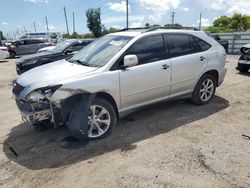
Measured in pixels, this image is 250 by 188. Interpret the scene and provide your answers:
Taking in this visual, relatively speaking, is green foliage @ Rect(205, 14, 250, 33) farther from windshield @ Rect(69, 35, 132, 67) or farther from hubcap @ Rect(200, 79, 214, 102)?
windshield @ Rect(69, 35, 132, 67)

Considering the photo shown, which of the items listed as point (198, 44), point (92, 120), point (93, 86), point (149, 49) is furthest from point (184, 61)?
point (92, 120)

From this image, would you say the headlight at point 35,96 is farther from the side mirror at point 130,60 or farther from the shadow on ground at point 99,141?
the side mirror at point 130,60

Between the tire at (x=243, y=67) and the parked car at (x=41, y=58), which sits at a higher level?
the parked car at (x=41, y=58)

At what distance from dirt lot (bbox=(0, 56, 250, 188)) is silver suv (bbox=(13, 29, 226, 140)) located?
0.38 m

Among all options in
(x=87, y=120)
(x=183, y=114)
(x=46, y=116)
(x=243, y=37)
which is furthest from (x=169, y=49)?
(x=243, y=37)

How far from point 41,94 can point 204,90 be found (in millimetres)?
3671

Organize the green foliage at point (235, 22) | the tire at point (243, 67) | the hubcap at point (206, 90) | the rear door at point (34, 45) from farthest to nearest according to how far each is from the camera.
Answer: the green foliage at point (235, 22) → the rear door at point (34, 45) → the tire at point (243, 67) → the hubcap at point (206, 90)

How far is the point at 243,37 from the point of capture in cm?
1834

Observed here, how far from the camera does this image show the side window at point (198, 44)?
5703 mm

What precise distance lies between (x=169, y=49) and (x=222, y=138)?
1966 millimetres

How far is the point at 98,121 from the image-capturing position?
4.43 metres

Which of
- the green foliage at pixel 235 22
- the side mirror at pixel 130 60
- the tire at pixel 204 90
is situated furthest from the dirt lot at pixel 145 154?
the green foliage at pixel 235 22

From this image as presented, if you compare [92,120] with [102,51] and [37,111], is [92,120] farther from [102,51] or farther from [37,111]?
[102,51]

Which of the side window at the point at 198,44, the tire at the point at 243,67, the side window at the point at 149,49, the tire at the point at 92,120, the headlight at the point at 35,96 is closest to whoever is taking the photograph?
the headlight at the point at 35,96
